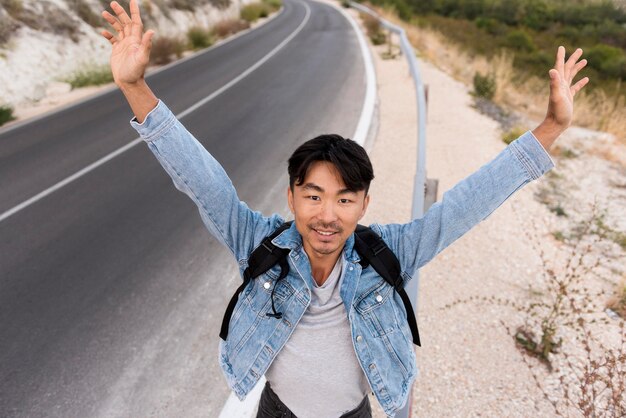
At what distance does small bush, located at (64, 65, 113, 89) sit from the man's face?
13.4 m

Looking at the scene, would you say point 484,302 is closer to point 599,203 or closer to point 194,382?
point 194,382

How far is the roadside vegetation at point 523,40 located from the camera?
10.4 meters

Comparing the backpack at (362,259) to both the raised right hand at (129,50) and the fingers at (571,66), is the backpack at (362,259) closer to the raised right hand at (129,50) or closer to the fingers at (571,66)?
the raised right hand at (129,50)

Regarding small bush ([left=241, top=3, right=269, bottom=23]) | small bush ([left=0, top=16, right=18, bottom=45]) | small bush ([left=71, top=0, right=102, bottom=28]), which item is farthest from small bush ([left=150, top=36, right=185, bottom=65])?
small bush ([left=241, top=3, right=269, bottom=23])

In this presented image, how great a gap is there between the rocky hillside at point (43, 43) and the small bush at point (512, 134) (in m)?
11.6

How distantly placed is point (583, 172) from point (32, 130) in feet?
33.8

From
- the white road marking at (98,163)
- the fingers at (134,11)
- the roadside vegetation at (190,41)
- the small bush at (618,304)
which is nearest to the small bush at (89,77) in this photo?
the roadside vegetation at (190,41)

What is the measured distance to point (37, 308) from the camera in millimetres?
3793

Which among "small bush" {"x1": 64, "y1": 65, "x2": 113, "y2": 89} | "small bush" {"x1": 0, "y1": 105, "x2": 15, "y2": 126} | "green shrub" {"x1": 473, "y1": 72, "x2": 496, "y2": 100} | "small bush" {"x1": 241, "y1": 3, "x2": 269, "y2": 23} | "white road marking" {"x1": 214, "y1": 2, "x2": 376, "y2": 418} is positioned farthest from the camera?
"small bush" {"x1": 241, "y1": 3, "x2": 269, "y2": 23}

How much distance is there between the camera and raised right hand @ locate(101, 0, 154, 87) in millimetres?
1400

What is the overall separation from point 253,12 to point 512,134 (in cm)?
2551

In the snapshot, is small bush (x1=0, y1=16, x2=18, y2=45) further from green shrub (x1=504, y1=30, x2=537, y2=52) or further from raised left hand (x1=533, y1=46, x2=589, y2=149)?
green shrub (x1=504, y1=30, x2=537, y2=52)

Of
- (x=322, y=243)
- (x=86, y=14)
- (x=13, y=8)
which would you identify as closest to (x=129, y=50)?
(x=322, y=243)

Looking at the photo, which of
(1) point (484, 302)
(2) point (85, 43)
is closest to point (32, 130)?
(2) point (85, 43)
